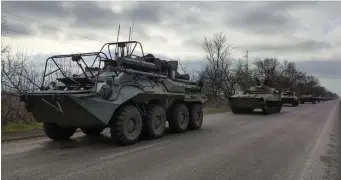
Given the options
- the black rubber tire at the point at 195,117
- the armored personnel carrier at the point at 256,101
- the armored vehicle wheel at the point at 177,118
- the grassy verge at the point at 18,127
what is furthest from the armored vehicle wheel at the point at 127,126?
the armored personnel carrier at the point at 256,101

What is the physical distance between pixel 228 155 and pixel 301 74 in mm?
95053

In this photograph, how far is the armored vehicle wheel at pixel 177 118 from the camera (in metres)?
11.0

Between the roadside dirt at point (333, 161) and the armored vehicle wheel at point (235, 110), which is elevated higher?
the armored vehicle wheel at point (235, 110)

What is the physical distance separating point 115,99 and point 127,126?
2.36 feet

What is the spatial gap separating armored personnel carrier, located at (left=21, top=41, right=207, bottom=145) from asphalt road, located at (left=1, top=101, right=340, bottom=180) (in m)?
0.43

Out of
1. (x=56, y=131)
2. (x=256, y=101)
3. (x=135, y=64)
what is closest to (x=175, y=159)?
(x=135, y=64)

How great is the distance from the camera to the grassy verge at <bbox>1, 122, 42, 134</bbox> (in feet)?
35.0

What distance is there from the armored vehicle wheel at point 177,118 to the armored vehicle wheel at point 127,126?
217cm

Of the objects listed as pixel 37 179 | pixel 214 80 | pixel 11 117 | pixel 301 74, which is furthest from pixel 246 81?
pixel 301 74

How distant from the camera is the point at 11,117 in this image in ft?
41.2

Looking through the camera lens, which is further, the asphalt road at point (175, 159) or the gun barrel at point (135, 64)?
the gun barrel at point (135, 64)

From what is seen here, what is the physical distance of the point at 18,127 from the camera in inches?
452

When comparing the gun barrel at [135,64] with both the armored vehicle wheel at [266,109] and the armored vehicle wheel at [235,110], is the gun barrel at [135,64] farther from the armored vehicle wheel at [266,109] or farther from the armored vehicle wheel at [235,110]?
the armored vehicle wheel at [235,110]

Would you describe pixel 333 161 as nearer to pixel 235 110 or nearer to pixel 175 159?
pixel 175 159
